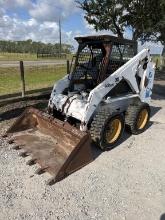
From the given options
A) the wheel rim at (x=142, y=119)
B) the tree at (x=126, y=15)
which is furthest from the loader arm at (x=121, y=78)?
the tree at (x=126, y=15)

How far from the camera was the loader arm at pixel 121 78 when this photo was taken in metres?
6.04

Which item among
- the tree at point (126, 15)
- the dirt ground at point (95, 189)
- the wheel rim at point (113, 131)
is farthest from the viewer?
the tree at point (126, 15)

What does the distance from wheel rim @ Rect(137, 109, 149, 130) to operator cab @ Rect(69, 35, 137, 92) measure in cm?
128

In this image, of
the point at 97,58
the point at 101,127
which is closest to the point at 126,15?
the point at 97,58

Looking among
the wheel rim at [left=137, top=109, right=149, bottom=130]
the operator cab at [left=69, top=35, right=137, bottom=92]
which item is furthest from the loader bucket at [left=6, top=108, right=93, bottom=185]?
the wheel rim at [left=137, top=109, right=149, bottom=130]

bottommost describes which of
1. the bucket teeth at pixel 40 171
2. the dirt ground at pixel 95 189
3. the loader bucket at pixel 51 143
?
the dirt ground at pixel 95 189

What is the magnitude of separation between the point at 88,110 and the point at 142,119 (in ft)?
6.54

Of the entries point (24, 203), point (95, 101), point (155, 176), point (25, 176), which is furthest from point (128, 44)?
point (24, 203)

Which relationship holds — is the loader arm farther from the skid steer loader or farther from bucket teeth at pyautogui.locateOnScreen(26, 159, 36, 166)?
bucket teeth at pyautogui.locateOnScreen(26, 159, 36, 166)

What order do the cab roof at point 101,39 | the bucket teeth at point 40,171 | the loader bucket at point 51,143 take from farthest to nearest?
the cab roof at point 101,39 → the loader bucket at point 51,143 → the bucket teeth at point 40,171

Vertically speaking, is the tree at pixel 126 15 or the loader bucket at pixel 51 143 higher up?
the tree at pixel 126 15

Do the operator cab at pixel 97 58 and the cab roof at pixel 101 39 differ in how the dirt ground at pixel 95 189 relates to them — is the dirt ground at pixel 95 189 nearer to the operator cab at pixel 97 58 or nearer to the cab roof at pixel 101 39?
the operator cab at pixel 97 58

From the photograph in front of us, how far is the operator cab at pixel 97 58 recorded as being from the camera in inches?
260

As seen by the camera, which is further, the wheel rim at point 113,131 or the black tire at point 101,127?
the wheel rim at point 113,131
